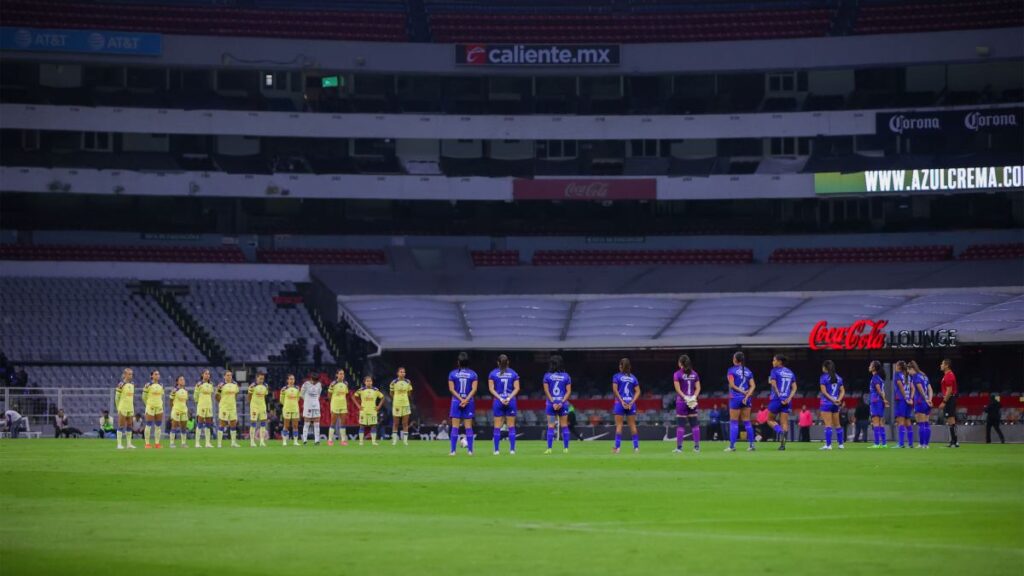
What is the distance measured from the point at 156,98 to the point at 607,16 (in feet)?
82.2

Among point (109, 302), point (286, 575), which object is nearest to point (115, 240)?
point (109, 302)

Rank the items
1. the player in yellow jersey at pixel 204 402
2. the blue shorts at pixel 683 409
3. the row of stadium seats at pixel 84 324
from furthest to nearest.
Result: 1. the row of stadium seats at pixel 84 324
2. the player in yellow jersey at pixel 204 402
3. the blue shorts at pixel 683 409

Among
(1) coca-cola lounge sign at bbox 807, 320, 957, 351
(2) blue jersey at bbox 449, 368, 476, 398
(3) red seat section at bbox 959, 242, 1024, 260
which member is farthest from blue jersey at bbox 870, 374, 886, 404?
(3) red seat section at bbox 959, 242, 1024, 260

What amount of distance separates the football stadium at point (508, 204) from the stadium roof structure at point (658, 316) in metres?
0.21

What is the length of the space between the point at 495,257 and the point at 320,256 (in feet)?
30.5

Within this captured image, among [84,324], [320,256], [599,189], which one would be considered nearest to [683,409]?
[84,324]

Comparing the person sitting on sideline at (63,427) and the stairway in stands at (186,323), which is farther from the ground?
the stairway in stands at (186,323)

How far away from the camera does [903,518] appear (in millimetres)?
16281

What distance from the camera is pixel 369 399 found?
44219mm

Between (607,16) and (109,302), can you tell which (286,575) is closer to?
(109,302)

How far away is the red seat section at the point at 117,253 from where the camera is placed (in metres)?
73.4

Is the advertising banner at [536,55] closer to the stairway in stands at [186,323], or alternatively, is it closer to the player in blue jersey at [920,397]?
the stairway in stands at [186,323]

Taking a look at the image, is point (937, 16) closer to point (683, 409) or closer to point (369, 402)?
point (369, 402)

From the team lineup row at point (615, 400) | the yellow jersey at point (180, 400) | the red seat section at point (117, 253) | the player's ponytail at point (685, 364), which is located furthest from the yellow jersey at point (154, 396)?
the red seat section at point (117, 253)
